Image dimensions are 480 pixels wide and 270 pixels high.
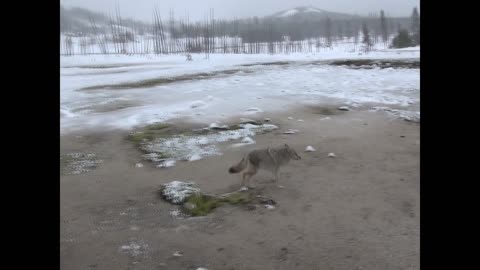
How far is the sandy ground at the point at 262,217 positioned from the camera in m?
2.96

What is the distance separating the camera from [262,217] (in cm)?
363

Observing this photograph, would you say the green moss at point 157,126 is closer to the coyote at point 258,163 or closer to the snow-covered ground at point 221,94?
the snow-covered ground at point 221,94

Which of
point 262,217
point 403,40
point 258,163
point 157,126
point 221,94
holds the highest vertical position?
point 403,40

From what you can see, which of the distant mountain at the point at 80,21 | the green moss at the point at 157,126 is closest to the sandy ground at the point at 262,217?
the green moss at the point at 157,126

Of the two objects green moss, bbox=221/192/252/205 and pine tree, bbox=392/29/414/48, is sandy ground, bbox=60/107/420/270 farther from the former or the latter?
pine tree, bbox=392/29/414/48

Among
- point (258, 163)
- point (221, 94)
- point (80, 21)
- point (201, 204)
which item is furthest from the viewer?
point (80, 21)

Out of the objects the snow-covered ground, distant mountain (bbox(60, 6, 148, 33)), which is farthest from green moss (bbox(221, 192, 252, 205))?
distant mountain (bbox(60, 6, 148, 33))

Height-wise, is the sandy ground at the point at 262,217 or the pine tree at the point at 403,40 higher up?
the pine tree at the point at 403,40

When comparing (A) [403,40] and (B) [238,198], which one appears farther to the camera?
(A) [403,40]

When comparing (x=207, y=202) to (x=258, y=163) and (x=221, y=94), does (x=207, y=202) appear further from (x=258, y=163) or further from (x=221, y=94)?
(x=221, y=94)

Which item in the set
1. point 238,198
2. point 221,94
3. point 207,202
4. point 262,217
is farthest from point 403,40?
point 262,217

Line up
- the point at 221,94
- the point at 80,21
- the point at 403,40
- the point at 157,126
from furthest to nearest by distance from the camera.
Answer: the point at 80,21 → the point at 403,40 → the point at 221,94 → the point at 157,126

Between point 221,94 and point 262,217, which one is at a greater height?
point 221,94
